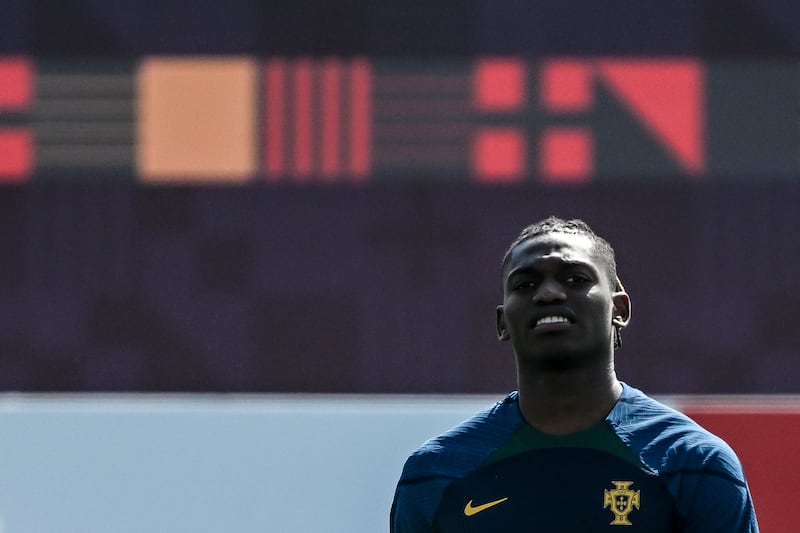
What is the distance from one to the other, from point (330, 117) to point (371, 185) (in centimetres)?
28

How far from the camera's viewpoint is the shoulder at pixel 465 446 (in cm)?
182

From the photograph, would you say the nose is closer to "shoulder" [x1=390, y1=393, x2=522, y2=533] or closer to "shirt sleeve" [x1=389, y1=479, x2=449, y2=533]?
"shoulder" [x1=390, y1=393, x2=522, y2=533]

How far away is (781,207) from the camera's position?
12.2 ft

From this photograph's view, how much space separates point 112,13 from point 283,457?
5.37 feet

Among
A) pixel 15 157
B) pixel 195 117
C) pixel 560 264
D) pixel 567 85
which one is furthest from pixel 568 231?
pixel 15 157

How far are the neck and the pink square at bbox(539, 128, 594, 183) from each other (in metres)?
2.01

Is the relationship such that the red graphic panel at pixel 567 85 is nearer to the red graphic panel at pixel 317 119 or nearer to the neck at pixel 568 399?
the red graphic panel at pixel 317 119

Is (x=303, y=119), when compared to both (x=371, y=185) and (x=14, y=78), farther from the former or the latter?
(x=14, y=78)

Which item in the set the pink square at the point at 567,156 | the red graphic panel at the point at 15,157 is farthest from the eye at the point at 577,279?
the red graphic panel at the point at 15,157

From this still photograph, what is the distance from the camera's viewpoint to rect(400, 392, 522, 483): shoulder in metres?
1.82

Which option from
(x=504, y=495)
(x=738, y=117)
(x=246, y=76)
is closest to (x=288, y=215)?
(x=246, y=76)

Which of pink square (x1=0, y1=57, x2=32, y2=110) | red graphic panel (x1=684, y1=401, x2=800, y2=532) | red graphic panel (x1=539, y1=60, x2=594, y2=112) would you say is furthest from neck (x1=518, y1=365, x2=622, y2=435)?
pink square (x1=0, y1=57, x2=32, y2=110)

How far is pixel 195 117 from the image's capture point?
12.7 ft

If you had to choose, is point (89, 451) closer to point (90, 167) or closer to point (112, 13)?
point (90, 167)
